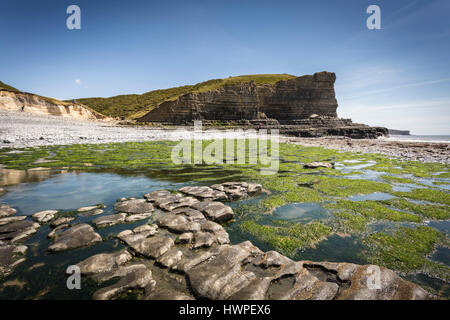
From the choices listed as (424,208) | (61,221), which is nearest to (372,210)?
(424,208)

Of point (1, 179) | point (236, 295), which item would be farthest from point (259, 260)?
point (1, 179)

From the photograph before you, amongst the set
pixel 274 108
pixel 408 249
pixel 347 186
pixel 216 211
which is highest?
pixel 274 108

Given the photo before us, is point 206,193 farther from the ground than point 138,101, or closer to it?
closer to it

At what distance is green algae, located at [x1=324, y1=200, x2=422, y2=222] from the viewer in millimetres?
7258

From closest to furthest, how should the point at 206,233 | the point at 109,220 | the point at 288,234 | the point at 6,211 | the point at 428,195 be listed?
the point at 206,233
the point at 288,234
the point at 109,220
the point at 6,211
the point at 428,195

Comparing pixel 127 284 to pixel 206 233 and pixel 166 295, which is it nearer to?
pixel 166 295

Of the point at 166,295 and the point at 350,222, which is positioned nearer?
the point at 166,295

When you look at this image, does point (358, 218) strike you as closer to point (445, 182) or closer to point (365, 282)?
point (365, 282)

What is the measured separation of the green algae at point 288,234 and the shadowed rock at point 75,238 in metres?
4.29

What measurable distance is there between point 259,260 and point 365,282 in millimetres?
2033

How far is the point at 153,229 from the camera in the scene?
235 inches

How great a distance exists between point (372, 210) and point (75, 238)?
10.2m

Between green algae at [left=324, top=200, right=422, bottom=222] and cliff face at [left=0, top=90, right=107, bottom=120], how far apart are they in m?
84.0

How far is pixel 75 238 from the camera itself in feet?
17.8
